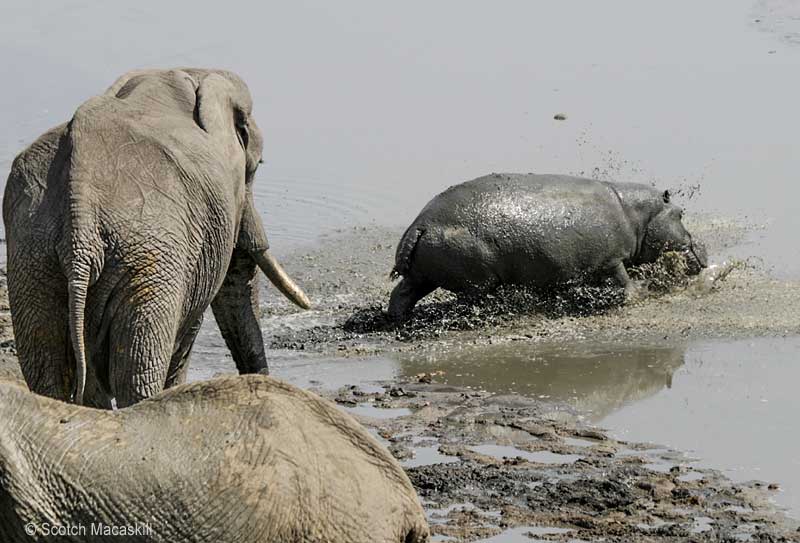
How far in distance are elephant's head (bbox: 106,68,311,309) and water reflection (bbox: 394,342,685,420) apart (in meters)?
2.64

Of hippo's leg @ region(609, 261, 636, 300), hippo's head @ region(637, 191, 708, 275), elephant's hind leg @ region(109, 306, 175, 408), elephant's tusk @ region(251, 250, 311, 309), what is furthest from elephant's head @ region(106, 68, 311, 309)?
hippo's head @ region(637, 191, 708, 275)

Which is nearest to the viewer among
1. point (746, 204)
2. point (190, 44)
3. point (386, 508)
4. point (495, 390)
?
point (386, 508)

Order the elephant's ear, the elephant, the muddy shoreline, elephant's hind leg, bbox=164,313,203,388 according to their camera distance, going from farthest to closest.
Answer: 1. elephant's hind leg, bbox=164,313,203,388
2. the muddy shoreline
3. the elephant's ear
4. the elephant

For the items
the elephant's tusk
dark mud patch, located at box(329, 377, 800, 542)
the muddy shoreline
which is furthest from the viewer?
the elephant's tusk

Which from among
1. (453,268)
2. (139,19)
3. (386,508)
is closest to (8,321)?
(453,268)

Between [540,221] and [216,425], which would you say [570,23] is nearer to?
[540,221]

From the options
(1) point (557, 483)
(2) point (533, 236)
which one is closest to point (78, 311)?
(1) point (557, 483)

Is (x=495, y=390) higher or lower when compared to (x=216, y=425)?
lower

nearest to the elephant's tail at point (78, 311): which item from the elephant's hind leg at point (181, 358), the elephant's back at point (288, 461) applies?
the elephant's hind leg at point (181, 358)

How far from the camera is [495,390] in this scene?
1112 cm

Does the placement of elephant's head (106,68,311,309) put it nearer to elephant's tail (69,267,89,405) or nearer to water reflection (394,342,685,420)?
elephant's tail (69,267,89,405)

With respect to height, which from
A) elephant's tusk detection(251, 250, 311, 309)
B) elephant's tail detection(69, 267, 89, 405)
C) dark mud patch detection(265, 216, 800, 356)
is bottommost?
dark mud patch detection(265, 216, 800, 356)

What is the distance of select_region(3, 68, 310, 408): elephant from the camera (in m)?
6.66

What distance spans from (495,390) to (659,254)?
432cm
